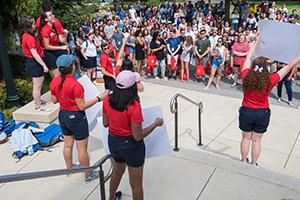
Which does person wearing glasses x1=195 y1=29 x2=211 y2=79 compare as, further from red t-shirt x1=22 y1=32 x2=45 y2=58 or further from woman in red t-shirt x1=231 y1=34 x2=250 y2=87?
red t-shirt x1=22 y1=32 x2=45 y2=58

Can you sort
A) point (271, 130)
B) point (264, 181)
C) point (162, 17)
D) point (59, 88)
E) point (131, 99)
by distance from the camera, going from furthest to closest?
point (162, 17), point (271, 130), point (264, 181), point (59, 88), point (131, 99)

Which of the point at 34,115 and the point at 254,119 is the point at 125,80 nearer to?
the point at 254,119

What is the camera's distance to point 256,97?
4766 millimetres

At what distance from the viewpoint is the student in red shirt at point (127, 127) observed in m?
3.45

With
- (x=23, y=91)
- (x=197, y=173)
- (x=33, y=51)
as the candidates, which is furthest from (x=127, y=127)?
(x=23, y=91)

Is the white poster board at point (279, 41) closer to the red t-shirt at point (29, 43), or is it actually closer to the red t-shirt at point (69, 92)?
the red t-shirt at point (69, 92)

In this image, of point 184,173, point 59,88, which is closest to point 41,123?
point 59,88

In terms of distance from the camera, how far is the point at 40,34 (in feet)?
21.2

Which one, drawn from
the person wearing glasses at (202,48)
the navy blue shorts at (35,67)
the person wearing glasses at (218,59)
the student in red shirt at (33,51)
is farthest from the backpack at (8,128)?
the person wearing glasses at (202,48)

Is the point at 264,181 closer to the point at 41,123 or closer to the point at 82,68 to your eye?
the point at 41,123

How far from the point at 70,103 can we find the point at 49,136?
193 centimetres

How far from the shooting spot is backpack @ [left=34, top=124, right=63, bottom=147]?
592cm

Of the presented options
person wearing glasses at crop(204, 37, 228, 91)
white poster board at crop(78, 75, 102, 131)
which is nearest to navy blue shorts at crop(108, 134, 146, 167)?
white poster board at crop(78, 75, 102, 131)

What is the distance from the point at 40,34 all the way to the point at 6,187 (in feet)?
9.50
